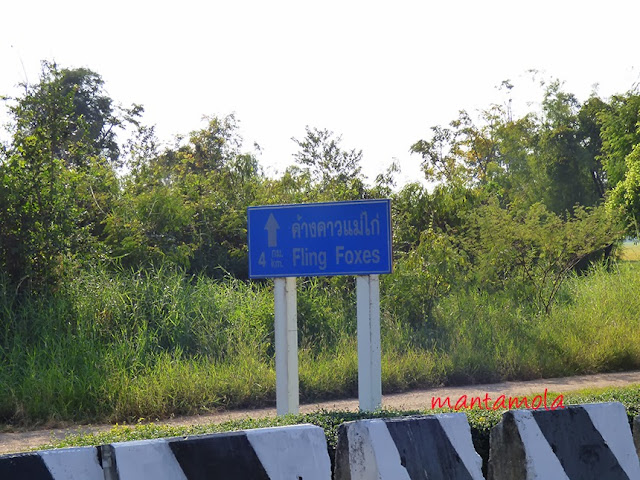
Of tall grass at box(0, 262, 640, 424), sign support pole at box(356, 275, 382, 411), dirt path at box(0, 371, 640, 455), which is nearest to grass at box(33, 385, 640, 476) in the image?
sign support pole at box(356, 275, 382, 411)

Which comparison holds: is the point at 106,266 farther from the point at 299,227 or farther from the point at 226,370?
the point at 299,227

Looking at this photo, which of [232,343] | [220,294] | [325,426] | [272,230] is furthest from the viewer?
[220,294]

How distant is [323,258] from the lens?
7.36m

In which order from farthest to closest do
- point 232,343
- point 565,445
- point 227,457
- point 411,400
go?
1. point 232,343
2. point 411,400
3. point 565,445
4. point 227,457

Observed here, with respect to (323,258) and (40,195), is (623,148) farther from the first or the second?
(323,258)

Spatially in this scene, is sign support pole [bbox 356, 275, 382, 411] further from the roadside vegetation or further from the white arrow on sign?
the roadside vegetation

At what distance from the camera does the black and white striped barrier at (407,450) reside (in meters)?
4.21

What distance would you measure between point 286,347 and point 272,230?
1.05 m

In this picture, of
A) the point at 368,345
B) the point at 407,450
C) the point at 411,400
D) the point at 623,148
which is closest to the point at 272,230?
the point at 368,345

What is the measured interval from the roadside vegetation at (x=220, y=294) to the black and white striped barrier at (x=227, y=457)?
506 cm

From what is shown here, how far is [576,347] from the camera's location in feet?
38.1

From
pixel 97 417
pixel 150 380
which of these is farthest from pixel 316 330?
pixel 97 417

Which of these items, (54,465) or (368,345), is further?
(368,345)

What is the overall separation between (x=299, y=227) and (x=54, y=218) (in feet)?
16.2
